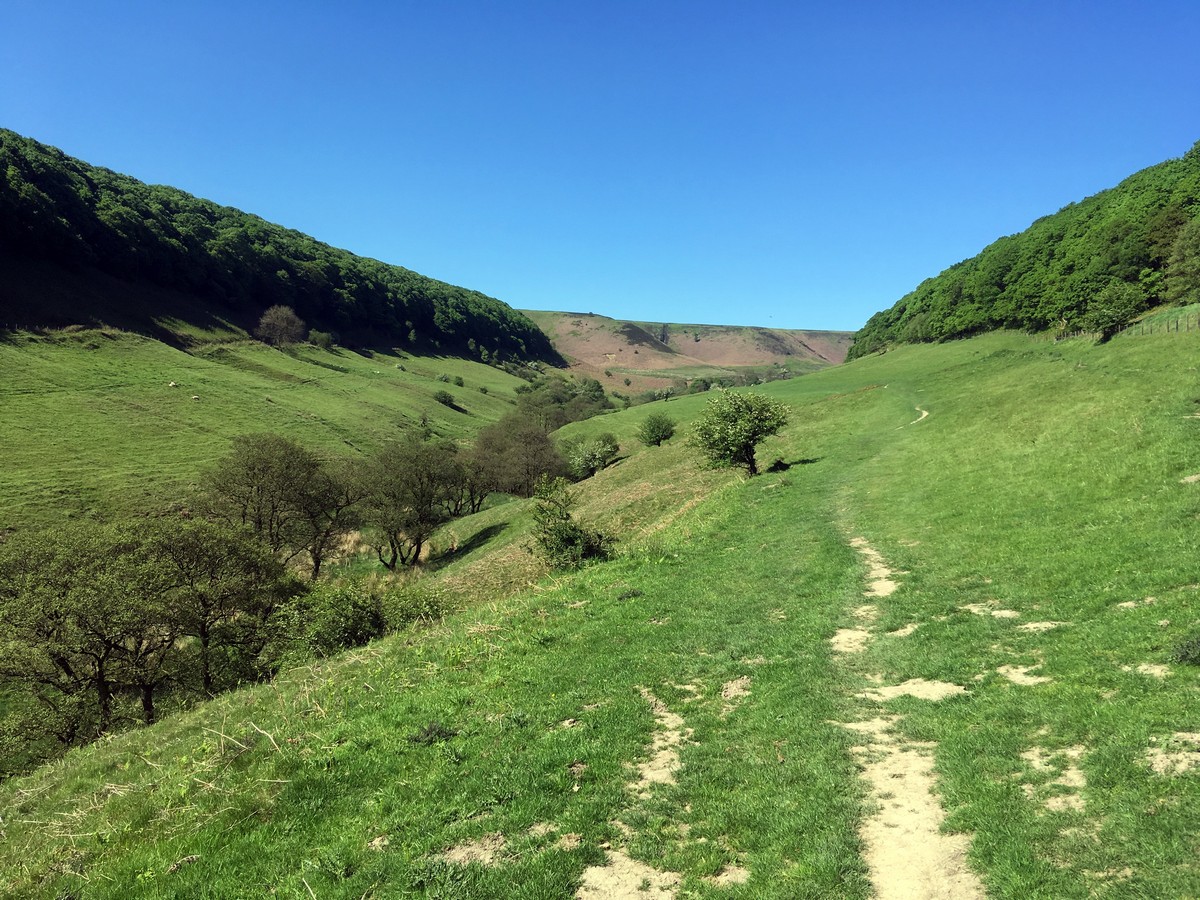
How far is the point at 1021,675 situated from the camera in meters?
11.1

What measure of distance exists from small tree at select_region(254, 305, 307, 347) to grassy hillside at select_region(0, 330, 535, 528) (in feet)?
23.1

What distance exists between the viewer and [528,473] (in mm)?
81938

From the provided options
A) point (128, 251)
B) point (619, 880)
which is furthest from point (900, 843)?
point (128, 251)

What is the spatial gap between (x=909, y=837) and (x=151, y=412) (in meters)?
99.5

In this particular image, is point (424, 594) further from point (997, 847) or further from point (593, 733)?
point (997, 847)

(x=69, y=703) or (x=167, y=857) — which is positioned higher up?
(x=167, y=857)

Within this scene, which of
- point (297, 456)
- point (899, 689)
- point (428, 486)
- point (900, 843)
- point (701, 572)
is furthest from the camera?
point (428, 486)

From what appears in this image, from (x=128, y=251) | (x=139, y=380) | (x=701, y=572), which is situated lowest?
(x=701, y=572)

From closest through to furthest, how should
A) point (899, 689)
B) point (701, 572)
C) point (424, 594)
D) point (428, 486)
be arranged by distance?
1. point (899, 689)
2. point (701, 572)
3. point (424, 594)
4. point (428, 486)

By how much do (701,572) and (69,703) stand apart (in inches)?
1348

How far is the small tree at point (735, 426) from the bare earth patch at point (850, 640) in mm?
23534

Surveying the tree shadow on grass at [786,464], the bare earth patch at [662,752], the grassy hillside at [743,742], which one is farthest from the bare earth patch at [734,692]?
the tree shadow on grass at [786,464]

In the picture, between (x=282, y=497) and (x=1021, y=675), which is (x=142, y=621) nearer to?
(x=282, y=497)

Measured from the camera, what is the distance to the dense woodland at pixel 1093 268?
68.8 meters
